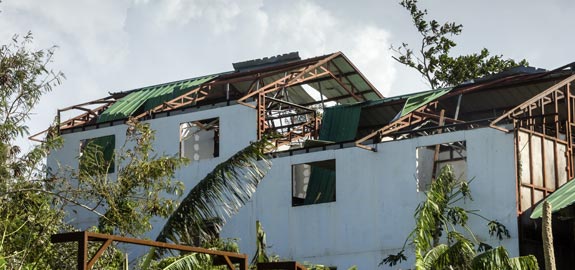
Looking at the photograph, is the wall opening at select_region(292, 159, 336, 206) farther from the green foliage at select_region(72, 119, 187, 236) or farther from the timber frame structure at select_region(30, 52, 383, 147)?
the green foliage at select_region(72, 119, 187, 236)

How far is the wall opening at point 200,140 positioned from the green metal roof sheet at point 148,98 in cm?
195

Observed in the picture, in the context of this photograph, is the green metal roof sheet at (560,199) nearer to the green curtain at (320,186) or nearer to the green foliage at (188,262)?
the green curtain at (320,186)

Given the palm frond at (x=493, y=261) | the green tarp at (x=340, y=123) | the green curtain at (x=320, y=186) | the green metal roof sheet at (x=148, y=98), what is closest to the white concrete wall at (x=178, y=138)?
the green metal roof sheet at (x=148, y=98)

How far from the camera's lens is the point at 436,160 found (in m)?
39.2

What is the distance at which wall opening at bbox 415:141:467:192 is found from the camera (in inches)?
1537

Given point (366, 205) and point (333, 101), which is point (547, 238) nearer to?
point (366, 205)

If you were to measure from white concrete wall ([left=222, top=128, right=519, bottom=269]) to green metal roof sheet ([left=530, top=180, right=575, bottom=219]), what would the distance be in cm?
120

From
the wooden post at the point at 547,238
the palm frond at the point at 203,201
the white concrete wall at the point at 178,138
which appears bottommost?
the wooden post at the point at 547,238

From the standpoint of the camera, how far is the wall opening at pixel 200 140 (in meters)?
44.4

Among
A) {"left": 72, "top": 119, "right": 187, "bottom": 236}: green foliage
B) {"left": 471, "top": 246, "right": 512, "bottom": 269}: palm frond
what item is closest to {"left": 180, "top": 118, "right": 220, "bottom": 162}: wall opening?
{"left": 72, "top": 119, "right": 187, "bottom": 236}: green foliage

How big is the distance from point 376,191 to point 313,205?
2251 millimetres

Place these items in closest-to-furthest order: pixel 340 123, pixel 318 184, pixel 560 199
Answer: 1. pixel 560 199
2. pixel 318 184
3. pixel 340 123

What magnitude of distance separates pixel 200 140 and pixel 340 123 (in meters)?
5.03

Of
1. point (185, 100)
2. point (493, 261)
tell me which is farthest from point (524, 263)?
point (185, 100)
